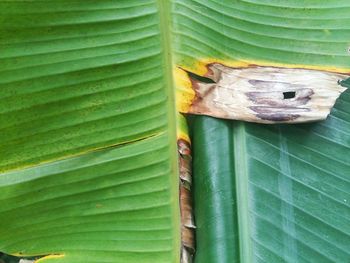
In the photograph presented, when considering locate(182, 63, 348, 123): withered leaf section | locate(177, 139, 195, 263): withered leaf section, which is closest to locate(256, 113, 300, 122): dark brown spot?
locate(182, 63, 348, 123): withered leaf section

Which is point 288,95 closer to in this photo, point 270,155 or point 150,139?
point 270,155

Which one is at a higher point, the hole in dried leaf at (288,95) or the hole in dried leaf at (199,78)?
the hole in dried leaf at (199,78)

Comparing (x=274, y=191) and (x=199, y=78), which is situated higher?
(x=199, y=78)

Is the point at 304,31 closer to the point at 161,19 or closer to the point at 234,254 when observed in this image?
the point at 161,19

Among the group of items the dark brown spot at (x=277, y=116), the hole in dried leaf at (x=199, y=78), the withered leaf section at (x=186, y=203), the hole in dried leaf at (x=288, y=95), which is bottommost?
the withered leaf section at (x=186, y=203)

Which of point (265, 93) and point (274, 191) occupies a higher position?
point (265, 93)

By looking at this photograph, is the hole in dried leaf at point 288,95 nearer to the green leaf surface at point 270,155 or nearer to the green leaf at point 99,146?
the green leaf surface at point 270,155

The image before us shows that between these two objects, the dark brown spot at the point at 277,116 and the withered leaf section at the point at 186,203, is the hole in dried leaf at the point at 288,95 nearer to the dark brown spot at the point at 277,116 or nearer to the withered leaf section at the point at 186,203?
the dark brown spot at the point at 277,116

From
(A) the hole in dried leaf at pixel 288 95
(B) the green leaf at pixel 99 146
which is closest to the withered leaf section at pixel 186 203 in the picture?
(B) the green leaf at pixel 99 146

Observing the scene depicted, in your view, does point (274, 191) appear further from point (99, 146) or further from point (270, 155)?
point (99, 146)

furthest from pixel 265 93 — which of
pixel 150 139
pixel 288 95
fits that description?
pixel 150 139

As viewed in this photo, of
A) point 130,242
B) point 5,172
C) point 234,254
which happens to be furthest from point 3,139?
point 234,254
